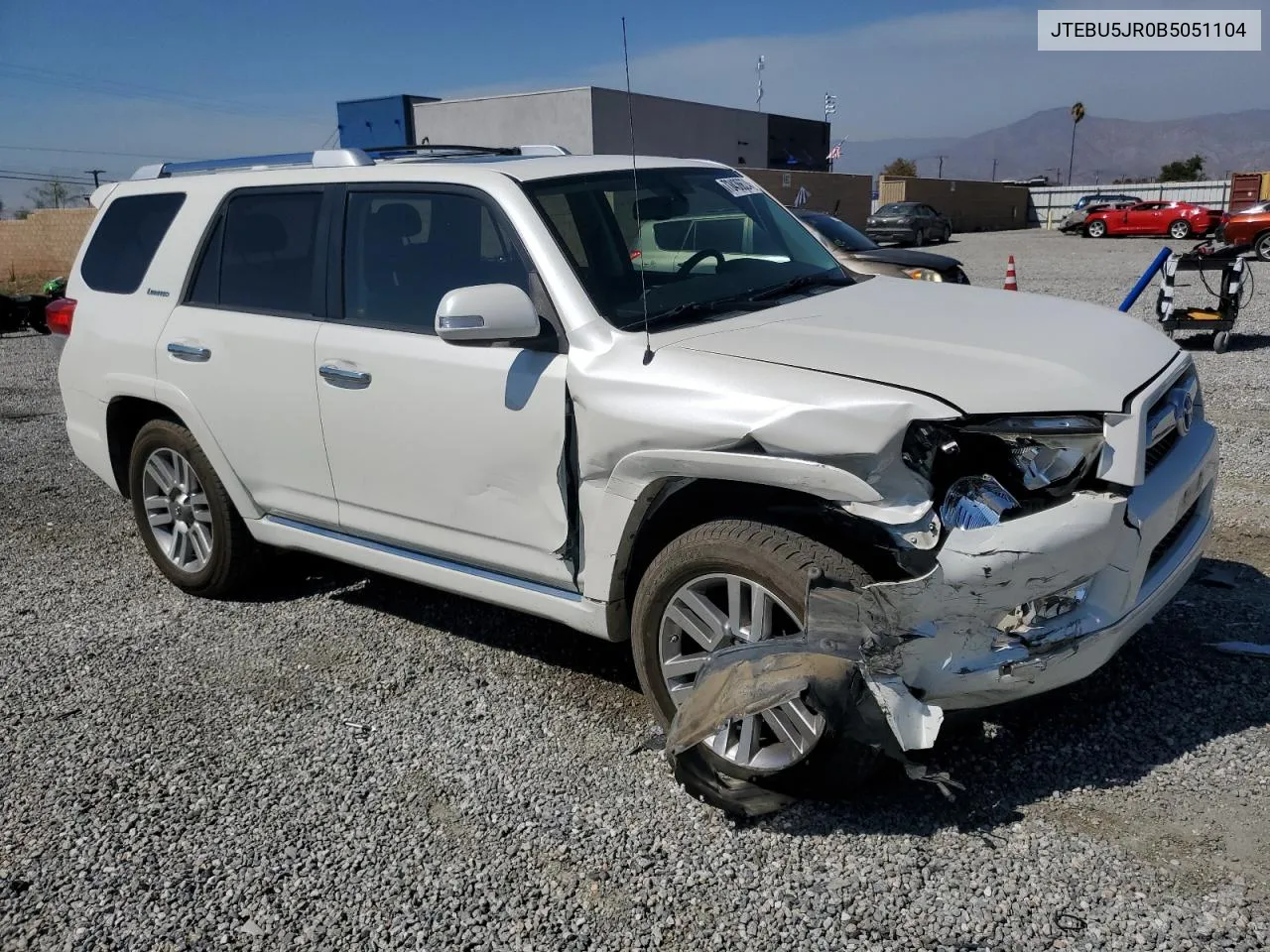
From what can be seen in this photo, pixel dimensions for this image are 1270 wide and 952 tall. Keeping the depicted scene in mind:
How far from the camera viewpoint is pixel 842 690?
9.21 ft

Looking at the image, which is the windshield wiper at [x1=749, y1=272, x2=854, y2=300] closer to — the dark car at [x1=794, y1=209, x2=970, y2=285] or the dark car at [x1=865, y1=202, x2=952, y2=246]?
the dark car at [x1=794, y1=209, x2=970, y2=285]

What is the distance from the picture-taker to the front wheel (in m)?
3.00

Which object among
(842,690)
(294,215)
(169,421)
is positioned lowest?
(842,690)

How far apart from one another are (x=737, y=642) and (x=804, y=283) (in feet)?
5.37

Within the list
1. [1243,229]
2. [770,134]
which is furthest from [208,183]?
[770,134]

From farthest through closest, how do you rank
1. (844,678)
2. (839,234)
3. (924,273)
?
(839,234) → (924,273) → (844,678)

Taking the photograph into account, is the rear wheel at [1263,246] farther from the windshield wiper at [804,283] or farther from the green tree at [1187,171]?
the green tree at [1187,171]

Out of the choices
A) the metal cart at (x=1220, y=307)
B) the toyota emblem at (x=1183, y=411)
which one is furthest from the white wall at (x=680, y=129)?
the toyota emblem at (x=1183, y=411)

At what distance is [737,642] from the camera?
3205 millimetres

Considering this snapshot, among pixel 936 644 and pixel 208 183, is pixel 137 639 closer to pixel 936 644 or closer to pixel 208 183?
pixel 208 183

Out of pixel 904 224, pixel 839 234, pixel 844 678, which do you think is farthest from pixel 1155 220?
pixel 844 678

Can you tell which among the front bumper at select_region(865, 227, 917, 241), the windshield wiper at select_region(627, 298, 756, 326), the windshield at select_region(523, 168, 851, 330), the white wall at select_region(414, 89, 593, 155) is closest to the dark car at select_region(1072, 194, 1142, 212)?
the front bumper at select_region(865, 227, 917, 241)

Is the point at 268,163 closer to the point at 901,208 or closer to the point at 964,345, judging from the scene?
the point at 964,345

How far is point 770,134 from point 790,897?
51823 millimetres
